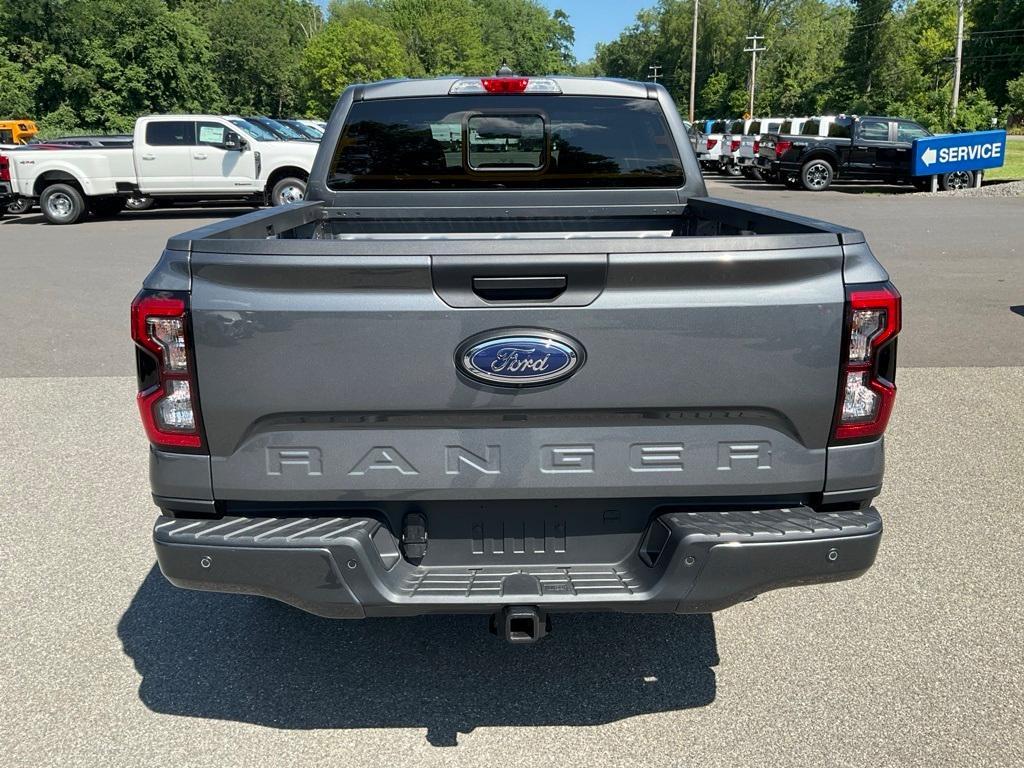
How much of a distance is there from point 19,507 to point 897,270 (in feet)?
36.2

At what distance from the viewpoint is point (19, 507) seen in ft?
17.2

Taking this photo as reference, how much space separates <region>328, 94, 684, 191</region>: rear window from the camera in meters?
4.67

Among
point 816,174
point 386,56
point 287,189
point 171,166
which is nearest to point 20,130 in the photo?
point 171,166

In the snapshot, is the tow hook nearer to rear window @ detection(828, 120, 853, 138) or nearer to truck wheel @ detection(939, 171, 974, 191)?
rear window @ detection(828, 120, 853, 138)

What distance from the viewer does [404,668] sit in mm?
3639

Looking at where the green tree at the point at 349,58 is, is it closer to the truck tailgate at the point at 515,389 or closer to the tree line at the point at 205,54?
the tree line at the point at 205,54

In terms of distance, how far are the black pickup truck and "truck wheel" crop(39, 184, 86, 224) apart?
1742cm

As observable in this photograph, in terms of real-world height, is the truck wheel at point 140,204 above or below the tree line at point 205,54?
below

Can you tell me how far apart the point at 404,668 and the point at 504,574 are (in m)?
0.95

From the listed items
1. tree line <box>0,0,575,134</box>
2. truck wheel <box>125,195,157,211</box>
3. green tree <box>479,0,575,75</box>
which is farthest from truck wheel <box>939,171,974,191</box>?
green tree <box>479,0,575,75</box>

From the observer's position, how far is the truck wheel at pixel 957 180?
26.0m

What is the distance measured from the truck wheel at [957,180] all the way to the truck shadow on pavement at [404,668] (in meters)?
25.2

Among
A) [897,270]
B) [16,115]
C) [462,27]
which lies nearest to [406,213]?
[897,270]

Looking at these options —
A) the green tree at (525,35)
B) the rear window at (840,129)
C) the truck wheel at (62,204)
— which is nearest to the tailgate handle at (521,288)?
the truck wheel at (62,204)
